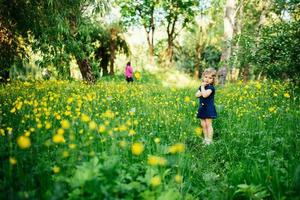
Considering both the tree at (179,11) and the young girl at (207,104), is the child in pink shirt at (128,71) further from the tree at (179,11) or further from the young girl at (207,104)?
the young girl at (207,104)

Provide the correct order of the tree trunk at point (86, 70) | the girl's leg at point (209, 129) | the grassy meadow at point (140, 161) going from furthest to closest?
the tree trunk at point (86, 70)
the girl's leg at point (209, 129)
the grassy meadow at point (140, 161)

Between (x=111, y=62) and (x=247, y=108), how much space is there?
2094cm

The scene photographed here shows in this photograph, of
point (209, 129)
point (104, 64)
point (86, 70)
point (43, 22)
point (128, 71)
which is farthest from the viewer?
point (104, 64)

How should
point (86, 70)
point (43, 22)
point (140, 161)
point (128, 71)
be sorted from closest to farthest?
point (140, 161), point (43, 22), point (86, 70), point (128, 71)

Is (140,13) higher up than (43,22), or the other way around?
(140,13)

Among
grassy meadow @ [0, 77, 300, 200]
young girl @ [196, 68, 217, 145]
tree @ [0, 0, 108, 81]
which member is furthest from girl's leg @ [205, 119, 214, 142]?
tree @ [0, 0, 108, 81]

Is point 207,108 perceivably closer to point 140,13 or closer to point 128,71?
point 128,71

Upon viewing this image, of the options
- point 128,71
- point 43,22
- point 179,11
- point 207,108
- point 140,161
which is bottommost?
point 140,161

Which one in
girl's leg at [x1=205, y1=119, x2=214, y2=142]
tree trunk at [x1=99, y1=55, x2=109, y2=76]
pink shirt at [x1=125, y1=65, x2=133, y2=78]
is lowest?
girl's leg at [x1=205, y1=119, x2=214, y2=142]

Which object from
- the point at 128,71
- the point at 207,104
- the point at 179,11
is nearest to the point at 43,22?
the point at 207,104

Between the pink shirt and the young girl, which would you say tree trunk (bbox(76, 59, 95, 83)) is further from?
the young girl

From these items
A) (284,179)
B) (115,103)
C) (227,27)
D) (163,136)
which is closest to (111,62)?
(227,27)

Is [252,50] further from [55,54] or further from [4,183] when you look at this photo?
[4,183]

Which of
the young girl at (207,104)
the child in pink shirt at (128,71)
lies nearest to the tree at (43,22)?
the young girl at (207,104)
